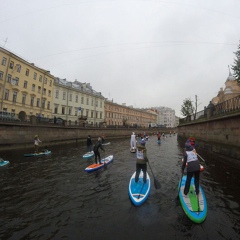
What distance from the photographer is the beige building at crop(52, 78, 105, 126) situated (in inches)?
1987

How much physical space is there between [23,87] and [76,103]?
739 inches

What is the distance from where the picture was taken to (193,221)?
530cm

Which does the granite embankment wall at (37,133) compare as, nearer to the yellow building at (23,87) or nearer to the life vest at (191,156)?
the yellow building at (23,87)

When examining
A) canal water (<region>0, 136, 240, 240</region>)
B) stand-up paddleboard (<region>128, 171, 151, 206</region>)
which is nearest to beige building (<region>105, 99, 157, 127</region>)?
canal water (<region>0, 136, 240, 240</region>)

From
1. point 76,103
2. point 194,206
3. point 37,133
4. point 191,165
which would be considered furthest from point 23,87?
point 194,206

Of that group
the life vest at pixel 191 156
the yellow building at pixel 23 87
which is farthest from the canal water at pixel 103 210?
the yellow building at pixel 23 87

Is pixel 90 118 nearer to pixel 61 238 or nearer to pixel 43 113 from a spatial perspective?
pixel 43 113

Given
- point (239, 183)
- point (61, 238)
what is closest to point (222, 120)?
point (239, 183)

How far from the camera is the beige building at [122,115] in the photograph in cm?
7444

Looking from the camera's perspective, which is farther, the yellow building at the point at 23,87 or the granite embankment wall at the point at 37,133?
the yellow building at the point at 23,87

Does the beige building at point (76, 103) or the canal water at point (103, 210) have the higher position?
the beige building at point (76, 103)

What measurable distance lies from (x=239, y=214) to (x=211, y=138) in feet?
44.0

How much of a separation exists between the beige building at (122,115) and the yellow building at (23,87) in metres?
30.1

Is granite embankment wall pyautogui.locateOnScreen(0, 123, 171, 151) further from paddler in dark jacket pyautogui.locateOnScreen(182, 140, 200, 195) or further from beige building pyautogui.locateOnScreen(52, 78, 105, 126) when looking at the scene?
paddler in dark jacket pyautogui.locateOnScreen(182, 140, 200, 195)
